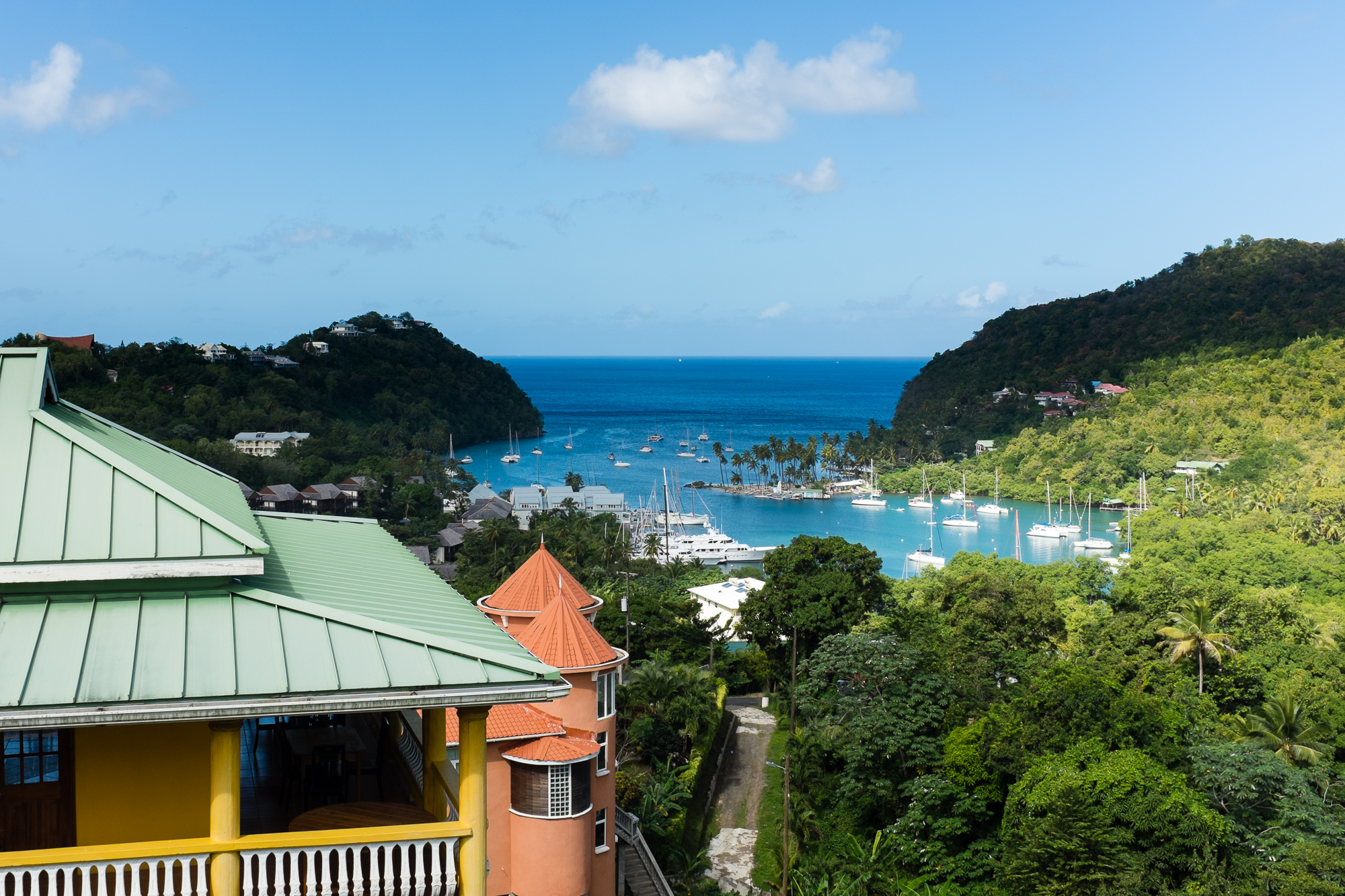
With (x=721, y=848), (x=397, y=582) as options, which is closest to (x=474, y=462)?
(x=721, y=848)

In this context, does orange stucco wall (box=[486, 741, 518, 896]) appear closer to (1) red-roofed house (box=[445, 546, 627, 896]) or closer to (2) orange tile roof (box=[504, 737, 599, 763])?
(1) red-roofed house (box=[445, 546, 627, 896])

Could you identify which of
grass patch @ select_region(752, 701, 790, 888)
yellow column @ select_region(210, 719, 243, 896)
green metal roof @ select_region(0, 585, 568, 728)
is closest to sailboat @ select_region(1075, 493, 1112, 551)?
grass patch @ select_region(752, 701, 790, 888)

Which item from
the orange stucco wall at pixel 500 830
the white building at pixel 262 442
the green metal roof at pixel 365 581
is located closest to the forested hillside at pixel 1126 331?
the white building at pixel 262 442

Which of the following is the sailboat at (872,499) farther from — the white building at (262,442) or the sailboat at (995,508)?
the white building at (262,442)

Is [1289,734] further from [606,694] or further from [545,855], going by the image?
[545,855]

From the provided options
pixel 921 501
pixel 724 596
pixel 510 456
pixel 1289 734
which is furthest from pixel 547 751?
pixel 510 456
